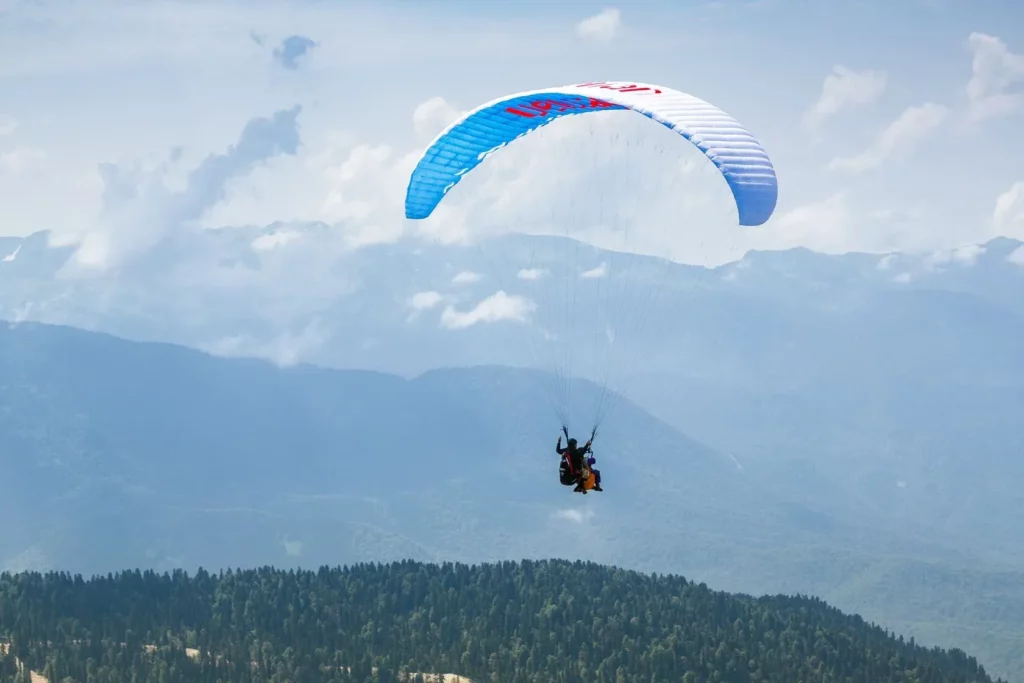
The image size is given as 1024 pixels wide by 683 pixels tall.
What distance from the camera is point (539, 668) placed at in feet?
578

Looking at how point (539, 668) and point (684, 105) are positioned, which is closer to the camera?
point (684, 105)

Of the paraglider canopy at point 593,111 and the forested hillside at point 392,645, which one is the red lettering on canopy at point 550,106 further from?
the forested hillside at point 392,645

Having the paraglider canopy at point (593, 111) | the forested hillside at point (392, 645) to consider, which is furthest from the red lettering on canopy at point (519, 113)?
the forested hillside at point (392, 645)

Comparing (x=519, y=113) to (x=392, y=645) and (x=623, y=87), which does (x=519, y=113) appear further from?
(x=392, y=645)

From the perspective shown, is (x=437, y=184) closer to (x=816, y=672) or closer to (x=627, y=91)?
(x=627, y=91)

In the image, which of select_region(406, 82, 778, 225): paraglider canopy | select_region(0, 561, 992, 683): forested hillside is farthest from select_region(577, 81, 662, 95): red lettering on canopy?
select_region(0, 561, 992, 683): forested hillside

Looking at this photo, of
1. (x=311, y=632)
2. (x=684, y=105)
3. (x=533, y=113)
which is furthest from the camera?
(x=311, y=632)

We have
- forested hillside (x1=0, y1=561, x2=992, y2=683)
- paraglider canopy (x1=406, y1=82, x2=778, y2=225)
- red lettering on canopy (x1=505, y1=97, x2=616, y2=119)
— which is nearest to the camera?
paraglider canopy (x1=406, y1=82, x2=778, y2=225)

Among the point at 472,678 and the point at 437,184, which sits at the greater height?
the point at 437,184

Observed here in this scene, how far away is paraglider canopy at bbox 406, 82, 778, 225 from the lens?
2653 inches

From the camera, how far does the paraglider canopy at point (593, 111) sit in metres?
67.4

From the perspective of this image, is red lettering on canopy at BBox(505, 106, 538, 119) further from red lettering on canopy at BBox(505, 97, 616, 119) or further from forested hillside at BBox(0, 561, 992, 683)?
forested hillside at BBox(0, 561, 992, 683)

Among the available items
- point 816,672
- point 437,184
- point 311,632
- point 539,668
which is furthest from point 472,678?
point 437,184

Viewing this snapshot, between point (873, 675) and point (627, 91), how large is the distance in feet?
451
